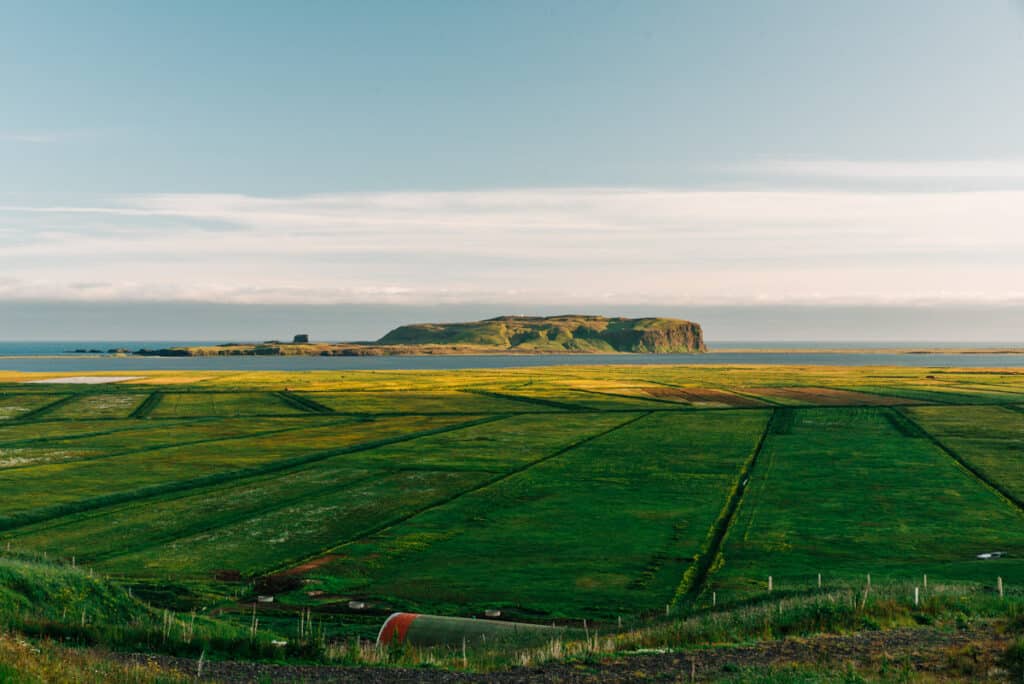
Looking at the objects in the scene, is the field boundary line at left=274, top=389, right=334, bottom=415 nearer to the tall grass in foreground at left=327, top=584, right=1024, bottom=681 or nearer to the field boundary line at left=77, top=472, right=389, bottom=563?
the field boundary line at left=77, top=472, right=389, bottom=563

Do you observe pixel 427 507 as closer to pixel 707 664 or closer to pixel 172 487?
pixel 172 487

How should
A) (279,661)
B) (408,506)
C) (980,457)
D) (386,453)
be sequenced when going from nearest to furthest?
1. (279,661)
2. (408,506)
3. (980,457)
4. (386,453)

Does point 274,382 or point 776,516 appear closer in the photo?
point 776,516

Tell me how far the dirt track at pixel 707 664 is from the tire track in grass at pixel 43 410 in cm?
9338

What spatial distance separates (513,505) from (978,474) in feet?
120

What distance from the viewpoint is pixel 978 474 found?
59188 millimetres

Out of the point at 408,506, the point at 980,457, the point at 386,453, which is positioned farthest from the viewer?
the point at 386,453

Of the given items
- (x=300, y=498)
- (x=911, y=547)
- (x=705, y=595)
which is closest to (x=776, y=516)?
(x=911, y=547)

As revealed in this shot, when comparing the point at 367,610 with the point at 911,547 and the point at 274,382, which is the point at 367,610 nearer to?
the point at 911,547

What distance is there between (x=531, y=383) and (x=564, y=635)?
144790mm

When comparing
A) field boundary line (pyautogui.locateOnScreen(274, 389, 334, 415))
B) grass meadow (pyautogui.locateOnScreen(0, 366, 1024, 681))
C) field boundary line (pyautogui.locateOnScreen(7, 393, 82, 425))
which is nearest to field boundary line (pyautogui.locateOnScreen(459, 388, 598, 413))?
grass meadow (pyautogui.locateOnScreen(0, 366, 1024, 681))

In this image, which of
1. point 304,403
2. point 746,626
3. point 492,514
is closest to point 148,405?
point 304,403

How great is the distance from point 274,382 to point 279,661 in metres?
158

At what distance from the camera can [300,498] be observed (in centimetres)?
5197
